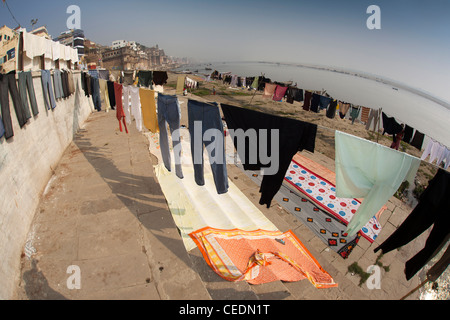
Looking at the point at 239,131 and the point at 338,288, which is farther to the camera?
the point at 338,288

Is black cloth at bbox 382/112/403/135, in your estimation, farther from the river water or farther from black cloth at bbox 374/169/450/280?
black cloth at bbox 374/169/450/280

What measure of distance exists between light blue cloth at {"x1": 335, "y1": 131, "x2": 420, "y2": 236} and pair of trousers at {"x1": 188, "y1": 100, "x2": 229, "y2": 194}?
2.26 m

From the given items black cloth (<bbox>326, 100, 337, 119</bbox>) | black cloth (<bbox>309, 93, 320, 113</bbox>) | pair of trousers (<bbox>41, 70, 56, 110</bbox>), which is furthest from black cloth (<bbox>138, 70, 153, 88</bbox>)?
black cloth (<bbox>326, 100, 337, 119</bbox>)

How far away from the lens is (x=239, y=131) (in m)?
4.32

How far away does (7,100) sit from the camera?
4734 mm

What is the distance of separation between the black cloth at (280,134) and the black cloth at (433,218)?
1.71 m

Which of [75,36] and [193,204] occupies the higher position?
[75,36]

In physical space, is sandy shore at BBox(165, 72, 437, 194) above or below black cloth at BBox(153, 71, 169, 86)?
below

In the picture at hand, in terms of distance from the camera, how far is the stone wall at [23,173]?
4.03m

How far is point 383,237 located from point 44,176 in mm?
11200

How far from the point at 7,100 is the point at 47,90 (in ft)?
11.2

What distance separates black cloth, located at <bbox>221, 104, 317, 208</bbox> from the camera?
3.69m
